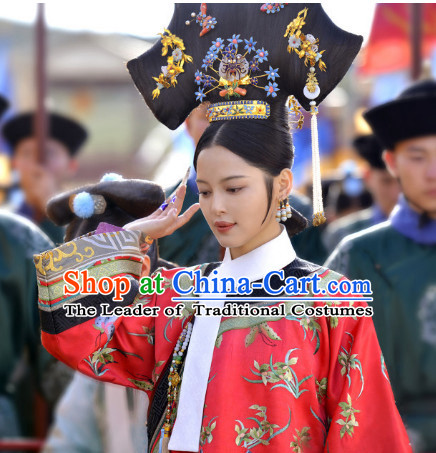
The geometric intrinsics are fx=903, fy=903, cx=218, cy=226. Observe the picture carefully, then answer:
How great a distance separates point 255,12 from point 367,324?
848 millimetres

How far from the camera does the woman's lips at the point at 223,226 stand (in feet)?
7.42

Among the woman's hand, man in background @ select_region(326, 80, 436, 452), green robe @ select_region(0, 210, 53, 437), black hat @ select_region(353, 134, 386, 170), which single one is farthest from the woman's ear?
black hat @ select_region(353, 134, 386, 170)

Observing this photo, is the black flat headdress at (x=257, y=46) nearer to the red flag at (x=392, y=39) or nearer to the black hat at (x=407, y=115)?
the black hat at (x=407, y=115)

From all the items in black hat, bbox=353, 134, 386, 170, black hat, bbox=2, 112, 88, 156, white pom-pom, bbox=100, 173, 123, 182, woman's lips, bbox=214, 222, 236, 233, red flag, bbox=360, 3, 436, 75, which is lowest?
woman's lips, bbox=214, 222, 236, 233

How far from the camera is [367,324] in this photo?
230 centimetres

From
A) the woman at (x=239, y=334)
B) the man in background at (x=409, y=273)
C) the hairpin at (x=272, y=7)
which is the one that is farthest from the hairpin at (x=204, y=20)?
the man in background at (x=409, y=273)

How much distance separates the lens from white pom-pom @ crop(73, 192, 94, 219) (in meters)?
2.56

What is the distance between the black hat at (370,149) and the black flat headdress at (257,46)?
3.60 metres

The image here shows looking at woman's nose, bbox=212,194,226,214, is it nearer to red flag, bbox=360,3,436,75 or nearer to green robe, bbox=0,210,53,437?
green robe, bbox=0,210,53,437

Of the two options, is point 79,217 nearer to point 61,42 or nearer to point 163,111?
point 163,111

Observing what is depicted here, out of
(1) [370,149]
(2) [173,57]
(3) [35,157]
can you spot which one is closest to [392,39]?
(1) [370,149]

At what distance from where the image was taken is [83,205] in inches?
101

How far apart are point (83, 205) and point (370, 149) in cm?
370

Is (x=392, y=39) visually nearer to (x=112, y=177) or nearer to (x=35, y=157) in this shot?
(x=35, y=157)
